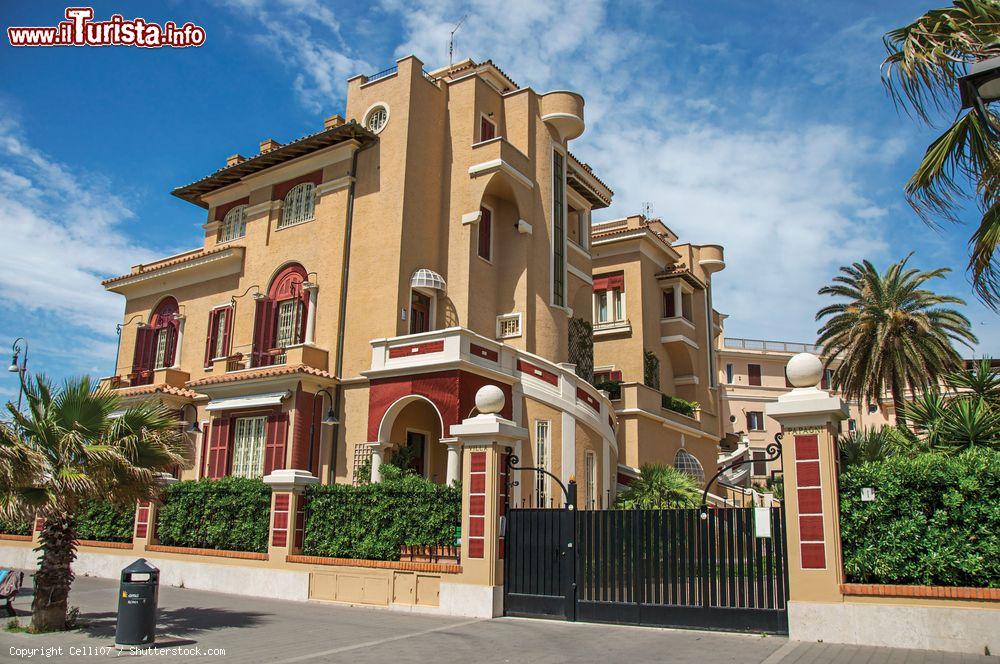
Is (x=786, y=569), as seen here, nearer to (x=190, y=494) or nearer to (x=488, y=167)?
(x=190, y=494)

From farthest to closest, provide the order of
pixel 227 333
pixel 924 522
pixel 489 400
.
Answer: pixel 227 333 < pixel 489 400 < pixel 924 522

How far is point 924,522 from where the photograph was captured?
9.96 metres

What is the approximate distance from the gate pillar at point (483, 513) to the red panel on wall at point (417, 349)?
6.49 metres

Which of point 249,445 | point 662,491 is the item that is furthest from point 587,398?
point 249,445

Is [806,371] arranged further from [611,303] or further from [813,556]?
[611,303]

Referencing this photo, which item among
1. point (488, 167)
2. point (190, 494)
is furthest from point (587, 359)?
point (190, 494)

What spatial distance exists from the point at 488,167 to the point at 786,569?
54.6 feet

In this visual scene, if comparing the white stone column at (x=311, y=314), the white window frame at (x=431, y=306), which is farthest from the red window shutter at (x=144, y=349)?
the white window frame at (x=431, y=306)

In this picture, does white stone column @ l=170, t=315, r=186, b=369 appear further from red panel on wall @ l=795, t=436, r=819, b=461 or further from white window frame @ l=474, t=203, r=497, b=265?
red panel on wall @ l=795, t=436, r=819, b=461

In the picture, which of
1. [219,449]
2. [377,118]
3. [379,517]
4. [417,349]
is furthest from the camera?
[377,118]

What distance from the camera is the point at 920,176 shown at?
35.6 feet

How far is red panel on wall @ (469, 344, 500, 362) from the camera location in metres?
20.3

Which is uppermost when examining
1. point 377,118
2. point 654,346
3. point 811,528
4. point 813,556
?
point 377,118

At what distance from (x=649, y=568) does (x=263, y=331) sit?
1759 centimetres
